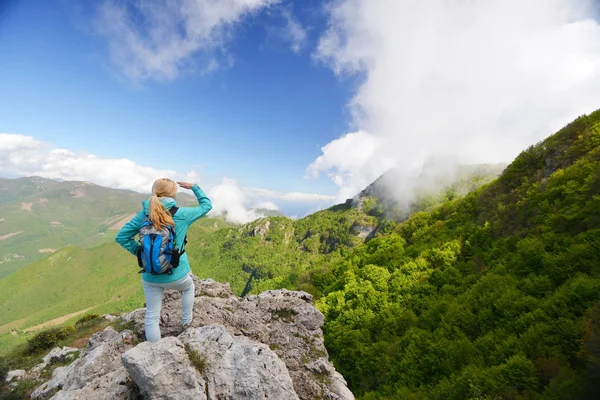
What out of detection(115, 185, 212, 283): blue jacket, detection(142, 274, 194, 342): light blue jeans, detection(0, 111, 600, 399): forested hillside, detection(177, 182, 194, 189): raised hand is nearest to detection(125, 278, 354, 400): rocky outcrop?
detection(0, 111, 600, 399): forested hillside

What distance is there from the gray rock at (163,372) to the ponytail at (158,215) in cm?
365

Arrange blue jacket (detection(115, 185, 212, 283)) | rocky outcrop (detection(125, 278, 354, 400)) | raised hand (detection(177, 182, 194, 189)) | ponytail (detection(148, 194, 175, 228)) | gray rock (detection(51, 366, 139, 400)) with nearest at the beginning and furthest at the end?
ponytail (detection(148, 194, 175, 228))
blue jacket (detection(115, 185, 212, 283))
gray rock (detection(51, 366, 139, 400))
raised hand (detection(177, 182, 194, 189))
rocky outcrop (detection(125, 278, 354, 400))

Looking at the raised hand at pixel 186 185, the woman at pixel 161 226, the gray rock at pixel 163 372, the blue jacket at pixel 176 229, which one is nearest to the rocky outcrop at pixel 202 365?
the gray rock at pixel 163 372

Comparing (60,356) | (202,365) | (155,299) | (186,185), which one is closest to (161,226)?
(186,185)

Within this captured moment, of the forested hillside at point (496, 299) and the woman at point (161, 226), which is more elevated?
the woman at point (161, 226)

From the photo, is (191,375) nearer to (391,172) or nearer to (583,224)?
(583,224)

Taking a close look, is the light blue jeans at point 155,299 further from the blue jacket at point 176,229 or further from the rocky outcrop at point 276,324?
the rocky outcrop at point 276,324

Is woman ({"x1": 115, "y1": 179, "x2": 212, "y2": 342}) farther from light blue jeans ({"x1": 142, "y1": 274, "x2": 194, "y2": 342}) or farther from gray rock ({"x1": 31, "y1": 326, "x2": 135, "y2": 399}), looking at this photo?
gray rock ({"x1": 31, "y1": 326, "x2": 135, "y2": 399})

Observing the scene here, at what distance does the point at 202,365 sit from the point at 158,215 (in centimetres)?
484

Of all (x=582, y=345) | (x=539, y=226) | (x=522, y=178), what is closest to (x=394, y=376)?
(x=582, y=345)

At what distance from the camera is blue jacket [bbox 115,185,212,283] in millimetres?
6652

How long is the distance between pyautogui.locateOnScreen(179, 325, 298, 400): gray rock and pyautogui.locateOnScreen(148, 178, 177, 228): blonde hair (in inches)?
172

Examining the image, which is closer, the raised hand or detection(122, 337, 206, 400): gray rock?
detection(122, 337, 206, 400): gray rock

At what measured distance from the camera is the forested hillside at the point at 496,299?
792 centimetres
